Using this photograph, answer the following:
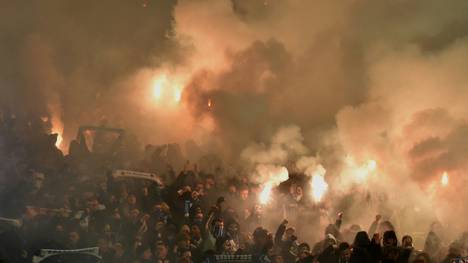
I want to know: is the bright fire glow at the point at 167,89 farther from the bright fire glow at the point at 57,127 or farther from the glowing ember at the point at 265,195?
the glowing ember at the point at 265,195

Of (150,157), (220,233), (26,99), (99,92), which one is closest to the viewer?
(220,233)

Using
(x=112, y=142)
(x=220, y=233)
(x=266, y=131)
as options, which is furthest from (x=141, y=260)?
(x=266, y=131)

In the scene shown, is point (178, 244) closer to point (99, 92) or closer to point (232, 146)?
point (232, 146)

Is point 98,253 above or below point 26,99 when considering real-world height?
below

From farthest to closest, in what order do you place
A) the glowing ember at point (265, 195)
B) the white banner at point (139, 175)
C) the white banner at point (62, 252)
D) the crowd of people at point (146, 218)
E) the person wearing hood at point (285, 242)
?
1. the glowing ember at point (265, 195)
2. the white banner at point (139, 175)
3. the person wearing hood at point (285, 242)
4. the crowd of people at point (146, 218)
5. the white banner at point (62, 252)

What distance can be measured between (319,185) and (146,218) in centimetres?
606

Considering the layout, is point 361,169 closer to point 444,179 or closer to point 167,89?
point 444,179

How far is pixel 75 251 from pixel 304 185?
702cm

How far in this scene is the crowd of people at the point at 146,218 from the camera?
8672mm

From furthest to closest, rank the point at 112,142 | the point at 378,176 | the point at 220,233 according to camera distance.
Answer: the point at 378,176, the point at 112,142, the point at 220,233

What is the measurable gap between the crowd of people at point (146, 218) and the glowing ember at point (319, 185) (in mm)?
1289

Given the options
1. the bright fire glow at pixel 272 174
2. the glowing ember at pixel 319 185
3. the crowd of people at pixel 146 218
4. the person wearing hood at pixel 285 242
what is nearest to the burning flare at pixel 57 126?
the crowd of people at pixel 146 218

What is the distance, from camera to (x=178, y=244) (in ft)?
30.5

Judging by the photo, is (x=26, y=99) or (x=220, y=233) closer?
(x=220, y=233)
